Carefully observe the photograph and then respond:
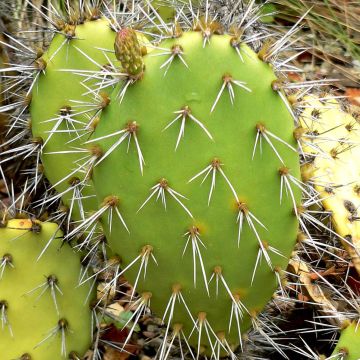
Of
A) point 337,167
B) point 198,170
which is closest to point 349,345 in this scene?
point 198,170

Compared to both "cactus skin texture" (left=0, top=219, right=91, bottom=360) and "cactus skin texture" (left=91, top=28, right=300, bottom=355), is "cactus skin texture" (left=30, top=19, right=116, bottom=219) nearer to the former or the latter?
"cactus skin texture" (left=0, top=219, right=91, bottom=360)

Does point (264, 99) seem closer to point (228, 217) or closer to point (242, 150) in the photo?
point (242, 150)

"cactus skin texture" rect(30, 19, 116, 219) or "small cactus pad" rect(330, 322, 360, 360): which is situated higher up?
"cactus skin texture" rect(30, 19, 116, 219)

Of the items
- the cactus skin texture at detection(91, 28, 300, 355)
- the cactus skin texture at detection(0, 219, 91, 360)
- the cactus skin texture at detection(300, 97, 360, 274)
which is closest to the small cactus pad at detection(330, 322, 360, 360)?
the cactus skin texture at detection(91, 28, 300, 355)

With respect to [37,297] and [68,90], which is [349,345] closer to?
[37,297]

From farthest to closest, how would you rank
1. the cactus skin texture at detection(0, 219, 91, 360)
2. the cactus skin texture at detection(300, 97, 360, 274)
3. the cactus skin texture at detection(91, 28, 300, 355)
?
1. the cactus skin texture at detection(300, 97, 360, 274)
2. the cactus skin texture at detection(0, 219, 91, 360)
3. the cactus skin texture at detection(91, 28, 300, 355)

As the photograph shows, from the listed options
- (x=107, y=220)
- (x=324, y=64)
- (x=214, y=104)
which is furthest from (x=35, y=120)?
(x=324, y=64)
